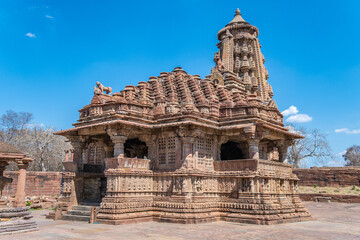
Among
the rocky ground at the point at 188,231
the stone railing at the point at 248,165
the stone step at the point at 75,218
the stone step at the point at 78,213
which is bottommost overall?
the rocky ground at the point at 188,231

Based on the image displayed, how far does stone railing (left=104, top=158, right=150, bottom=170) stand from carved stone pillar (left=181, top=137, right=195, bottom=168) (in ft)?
5.70

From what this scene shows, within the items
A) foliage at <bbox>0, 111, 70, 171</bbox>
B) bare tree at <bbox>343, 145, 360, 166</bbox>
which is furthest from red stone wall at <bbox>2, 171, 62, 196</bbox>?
bare tree at <bbox>343, 145, 360, 166</bbox>

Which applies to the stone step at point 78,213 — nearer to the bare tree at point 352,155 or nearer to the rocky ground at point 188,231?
the rocky ground at point 188,231

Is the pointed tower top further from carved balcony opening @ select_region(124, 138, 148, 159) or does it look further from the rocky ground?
the rocky ground

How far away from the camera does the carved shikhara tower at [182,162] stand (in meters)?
12.6

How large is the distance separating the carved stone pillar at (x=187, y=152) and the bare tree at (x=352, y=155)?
57860 mm

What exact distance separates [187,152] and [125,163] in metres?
2.54

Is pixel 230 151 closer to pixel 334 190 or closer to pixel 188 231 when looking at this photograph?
pixel 188 231

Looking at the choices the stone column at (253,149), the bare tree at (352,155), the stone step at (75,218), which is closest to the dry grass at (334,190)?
the stone column at (253,149)

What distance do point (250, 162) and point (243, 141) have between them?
7.89ft

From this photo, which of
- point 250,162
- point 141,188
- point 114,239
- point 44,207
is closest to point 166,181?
point 141,188

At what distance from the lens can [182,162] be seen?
1314 cm

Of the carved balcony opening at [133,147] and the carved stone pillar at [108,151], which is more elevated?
the carved balcony opening at [133,147]

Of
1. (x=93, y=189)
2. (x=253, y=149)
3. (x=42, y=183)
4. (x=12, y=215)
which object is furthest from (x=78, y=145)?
(x=42, y=183)
